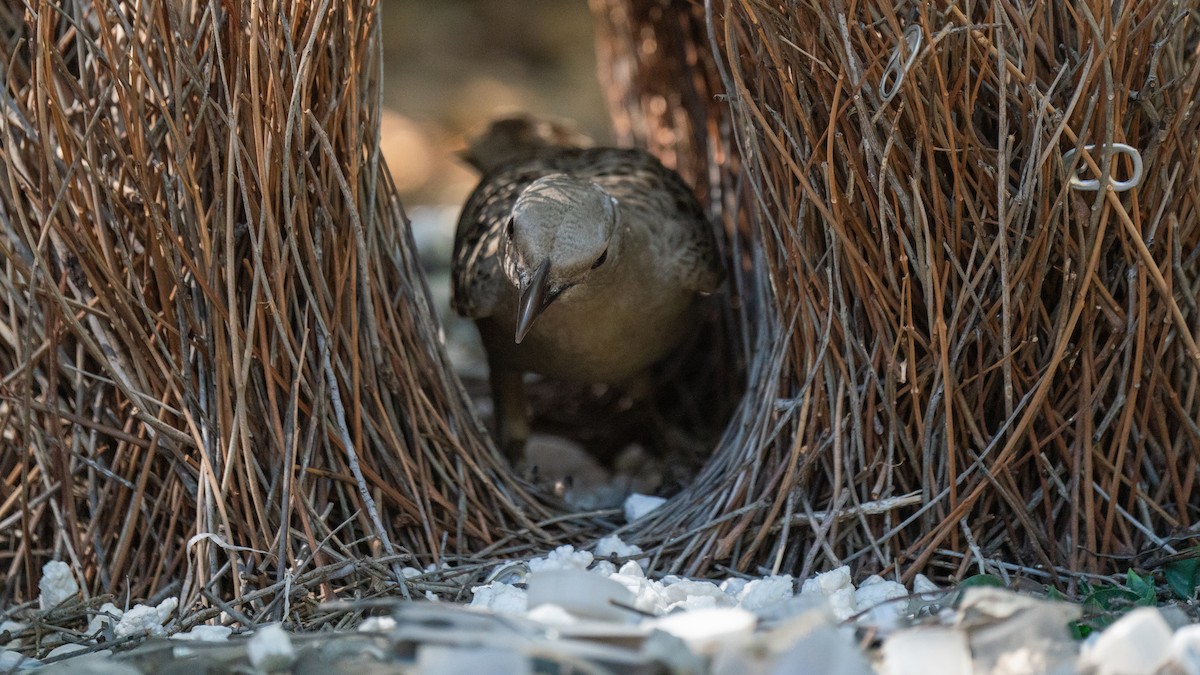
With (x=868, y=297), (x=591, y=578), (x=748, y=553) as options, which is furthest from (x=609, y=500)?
(x=591, y=578)

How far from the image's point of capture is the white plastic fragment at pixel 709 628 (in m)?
1.76

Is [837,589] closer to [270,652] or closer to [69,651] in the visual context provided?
[270,652]

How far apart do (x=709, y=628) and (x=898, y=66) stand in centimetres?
119

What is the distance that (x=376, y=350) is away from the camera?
2.72 m

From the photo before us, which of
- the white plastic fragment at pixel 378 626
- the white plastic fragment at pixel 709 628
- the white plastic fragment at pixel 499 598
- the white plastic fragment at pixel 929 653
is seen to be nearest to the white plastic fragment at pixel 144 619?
the white plastic fragment at pixel 378 626

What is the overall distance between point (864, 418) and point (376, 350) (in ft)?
3.71

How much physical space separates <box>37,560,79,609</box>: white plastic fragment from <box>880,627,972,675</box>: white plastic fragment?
185 cm

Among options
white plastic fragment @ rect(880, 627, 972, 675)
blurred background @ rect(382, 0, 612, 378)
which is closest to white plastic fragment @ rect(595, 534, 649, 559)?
white plastic fragment @ rect(880, 627, 972, 675)

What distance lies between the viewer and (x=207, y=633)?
92.3 inches

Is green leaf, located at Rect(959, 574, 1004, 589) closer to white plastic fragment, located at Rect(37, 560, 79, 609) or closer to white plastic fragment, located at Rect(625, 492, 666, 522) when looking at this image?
white plastic fragment, located at Rect(625, 492, 666, 522)

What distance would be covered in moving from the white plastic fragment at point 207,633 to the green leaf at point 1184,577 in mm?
1927

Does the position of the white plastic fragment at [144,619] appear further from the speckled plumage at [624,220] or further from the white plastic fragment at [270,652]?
the speckled plumage at [624,220]

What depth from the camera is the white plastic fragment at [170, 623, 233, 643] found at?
2.31m

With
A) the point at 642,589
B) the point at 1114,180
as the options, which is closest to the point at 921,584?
the point at 642,589
